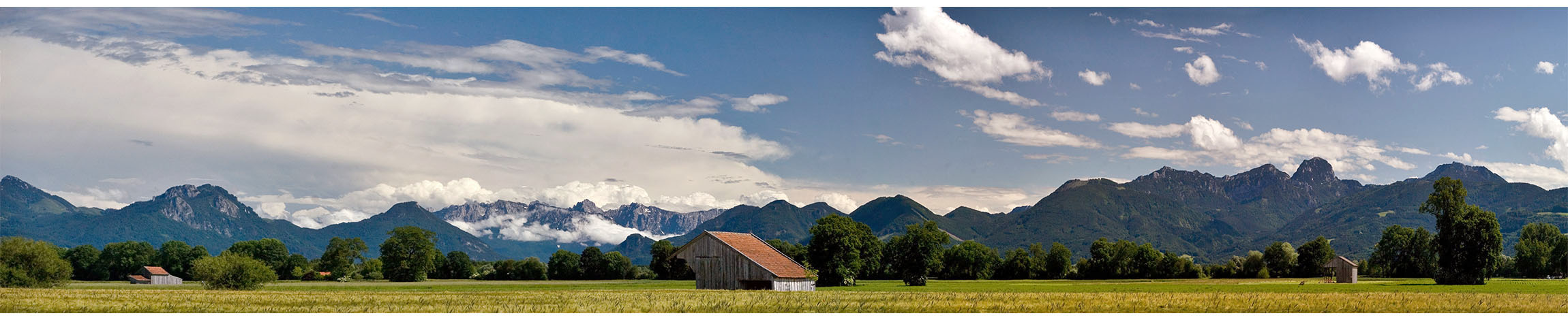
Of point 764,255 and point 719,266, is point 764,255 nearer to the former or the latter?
point 764,255

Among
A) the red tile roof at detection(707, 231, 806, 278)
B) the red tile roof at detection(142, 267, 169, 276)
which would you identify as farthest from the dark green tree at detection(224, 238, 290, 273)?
the red tile roof at detection(707, 231, 806, 278)

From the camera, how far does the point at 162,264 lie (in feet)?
405

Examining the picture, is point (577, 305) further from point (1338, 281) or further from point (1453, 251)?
point (1338, 281)

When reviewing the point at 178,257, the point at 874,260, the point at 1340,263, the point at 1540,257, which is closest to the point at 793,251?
the point at 874,260

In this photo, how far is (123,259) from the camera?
121m

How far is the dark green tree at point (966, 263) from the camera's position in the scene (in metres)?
126

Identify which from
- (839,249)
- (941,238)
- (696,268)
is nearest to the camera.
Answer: (696,268)

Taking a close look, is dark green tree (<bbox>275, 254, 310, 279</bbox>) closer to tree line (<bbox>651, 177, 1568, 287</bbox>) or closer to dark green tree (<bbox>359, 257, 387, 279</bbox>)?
dark green tree (<bbox>359, 257, 387, 279</bbox>)

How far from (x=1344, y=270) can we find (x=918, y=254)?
4259 cm

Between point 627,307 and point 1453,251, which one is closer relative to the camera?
point 627,307

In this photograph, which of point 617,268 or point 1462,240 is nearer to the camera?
point 1462,240

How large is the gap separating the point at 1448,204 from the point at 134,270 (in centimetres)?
13645

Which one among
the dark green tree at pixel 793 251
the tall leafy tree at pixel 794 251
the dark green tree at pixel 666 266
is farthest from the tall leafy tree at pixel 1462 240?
the dark green tree at pixel 666 266
